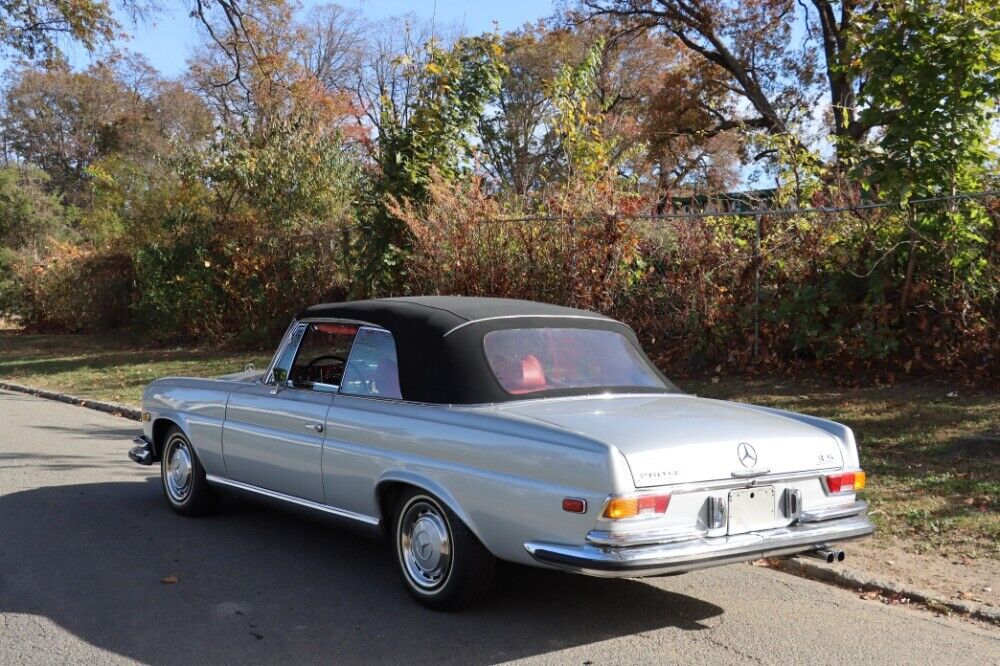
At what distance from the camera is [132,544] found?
661cm

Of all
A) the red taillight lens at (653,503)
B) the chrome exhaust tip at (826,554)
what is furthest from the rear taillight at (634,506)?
the chrome exhaust tip at (826,554)

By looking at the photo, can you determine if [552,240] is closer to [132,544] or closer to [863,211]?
[863,211]

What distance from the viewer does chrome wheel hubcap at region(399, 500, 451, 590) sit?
5137 mm

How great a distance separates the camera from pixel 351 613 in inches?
206

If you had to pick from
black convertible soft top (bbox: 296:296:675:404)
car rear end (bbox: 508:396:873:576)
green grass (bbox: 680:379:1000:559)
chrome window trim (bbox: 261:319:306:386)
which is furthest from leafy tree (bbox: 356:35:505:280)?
car rear end (bbox: 508:396:873:576)

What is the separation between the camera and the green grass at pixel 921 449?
21.7ft

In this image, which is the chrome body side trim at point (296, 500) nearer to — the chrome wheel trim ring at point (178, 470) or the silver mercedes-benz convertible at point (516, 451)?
the silver mercedes-benz convertible at point (516, 451)

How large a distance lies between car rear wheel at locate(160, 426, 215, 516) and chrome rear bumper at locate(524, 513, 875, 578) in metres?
3.35

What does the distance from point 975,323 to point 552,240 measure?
534cm

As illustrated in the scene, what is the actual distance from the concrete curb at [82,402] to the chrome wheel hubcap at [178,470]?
20.4 feet

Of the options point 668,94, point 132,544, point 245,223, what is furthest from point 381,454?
point 668,94

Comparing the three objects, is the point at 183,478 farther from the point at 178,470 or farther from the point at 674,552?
the point at 674,552

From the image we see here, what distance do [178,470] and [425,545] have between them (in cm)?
294

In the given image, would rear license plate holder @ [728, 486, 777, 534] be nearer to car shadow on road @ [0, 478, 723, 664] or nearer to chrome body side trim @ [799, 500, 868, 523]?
chrome body side trim @ [799, 500, 868, 523]
